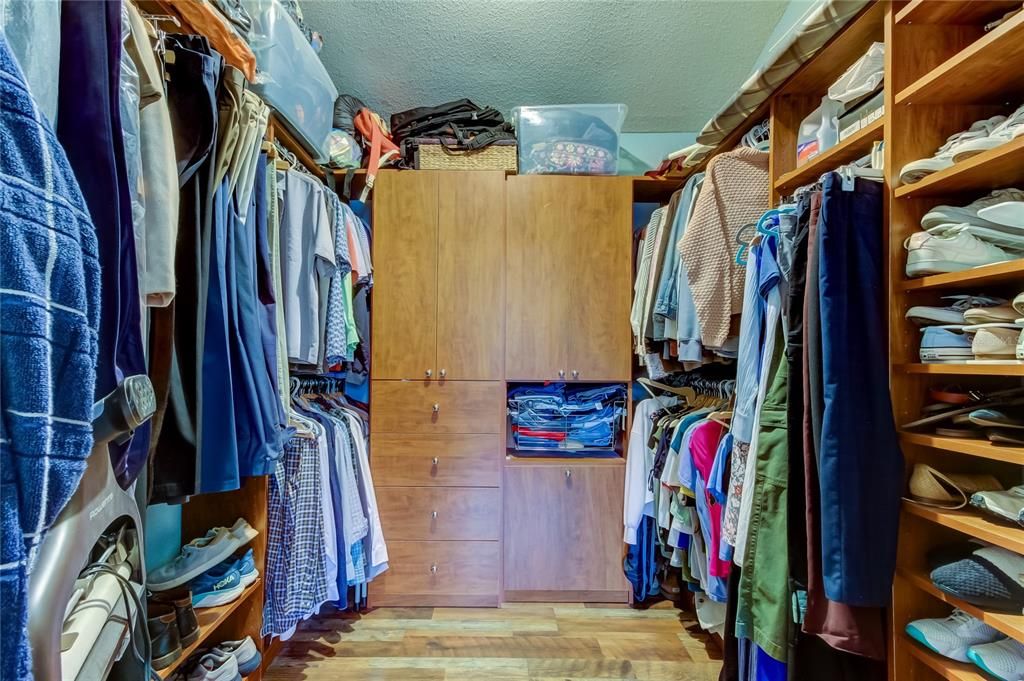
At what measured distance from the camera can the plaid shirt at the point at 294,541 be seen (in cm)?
151

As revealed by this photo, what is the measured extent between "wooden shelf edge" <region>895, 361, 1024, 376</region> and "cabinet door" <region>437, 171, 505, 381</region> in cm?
148

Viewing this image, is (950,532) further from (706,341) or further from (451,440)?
(451,440)

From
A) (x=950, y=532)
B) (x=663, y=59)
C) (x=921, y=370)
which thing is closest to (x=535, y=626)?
(x=950, y=532)

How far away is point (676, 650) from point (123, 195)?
7.18ft

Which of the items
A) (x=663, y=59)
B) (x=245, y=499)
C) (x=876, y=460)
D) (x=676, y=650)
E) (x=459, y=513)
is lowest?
(x=676, y=650)

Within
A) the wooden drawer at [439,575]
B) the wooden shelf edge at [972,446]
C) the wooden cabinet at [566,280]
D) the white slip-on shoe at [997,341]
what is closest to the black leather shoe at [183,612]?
the wooden drawer at [439,575]

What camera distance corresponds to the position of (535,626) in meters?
1.95

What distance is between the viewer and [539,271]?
216 centimetres

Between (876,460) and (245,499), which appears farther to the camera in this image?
(245,499)

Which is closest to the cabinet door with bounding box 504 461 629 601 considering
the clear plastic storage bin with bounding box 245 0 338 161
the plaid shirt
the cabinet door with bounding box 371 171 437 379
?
the cabinet door with bounding box 371 171 437 379

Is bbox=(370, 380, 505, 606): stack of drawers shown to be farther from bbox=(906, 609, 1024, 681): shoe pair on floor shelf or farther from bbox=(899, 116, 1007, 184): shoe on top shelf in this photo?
bbox=(899, 116, 1007, 184): shoe on top shelf

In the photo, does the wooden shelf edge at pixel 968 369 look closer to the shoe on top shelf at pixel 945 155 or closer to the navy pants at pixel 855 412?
the navy pants at pixel 855 412

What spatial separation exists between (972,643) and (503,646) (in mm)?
1452

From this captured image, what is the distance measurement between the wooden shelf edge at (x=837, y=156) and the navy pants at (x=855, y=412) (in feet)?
0.59
